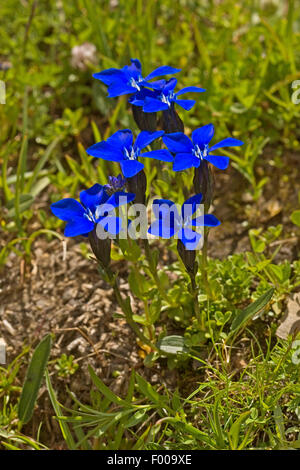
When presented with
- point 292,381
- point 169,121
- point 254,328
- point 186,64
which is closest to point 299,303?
point 254,328

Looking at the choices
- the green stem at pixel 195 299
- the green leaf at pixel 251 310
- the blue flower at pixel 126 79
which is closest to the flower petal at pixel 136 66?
the blue flower at pixel 126 79

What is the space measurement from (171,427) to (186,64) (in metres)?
2.24

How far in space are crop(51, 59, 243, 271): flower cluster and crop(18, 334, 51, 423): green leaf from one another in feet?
1.93

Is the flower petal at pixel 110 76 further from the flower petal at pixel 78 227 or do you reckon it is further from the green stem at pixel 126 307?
the green stem at pixel 126 307

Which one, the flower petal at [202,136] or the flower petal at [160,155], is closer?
the flower petal at [160,155]

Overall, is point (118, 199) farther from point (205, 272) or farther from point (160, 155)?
point (205, 272)

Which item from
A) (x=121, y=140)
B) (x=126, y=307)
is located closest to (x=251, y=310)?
(x=126, y=307)

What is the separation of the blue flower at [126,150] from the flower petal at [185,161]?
0.02 meters

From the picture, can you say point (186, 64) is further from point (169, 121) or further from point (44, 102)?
point (169, 121)

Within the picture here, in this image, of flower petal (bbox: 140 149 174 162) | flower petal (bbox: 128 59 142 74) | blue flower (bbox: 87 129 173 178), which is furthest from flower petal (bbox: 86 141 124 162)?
flower petal (bbox: 128 59 142 74)

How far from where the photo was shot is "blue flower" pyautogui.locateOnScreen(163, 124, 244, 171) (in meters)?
1.79

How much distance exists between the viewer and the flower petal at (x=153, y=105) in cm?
190

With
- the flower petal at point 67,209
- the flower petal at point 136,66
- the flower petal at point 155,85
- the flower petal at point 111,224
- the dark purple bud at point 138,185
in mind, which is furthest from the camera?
the flower petal at point 136,66

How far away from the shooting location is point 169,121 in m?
2.04
